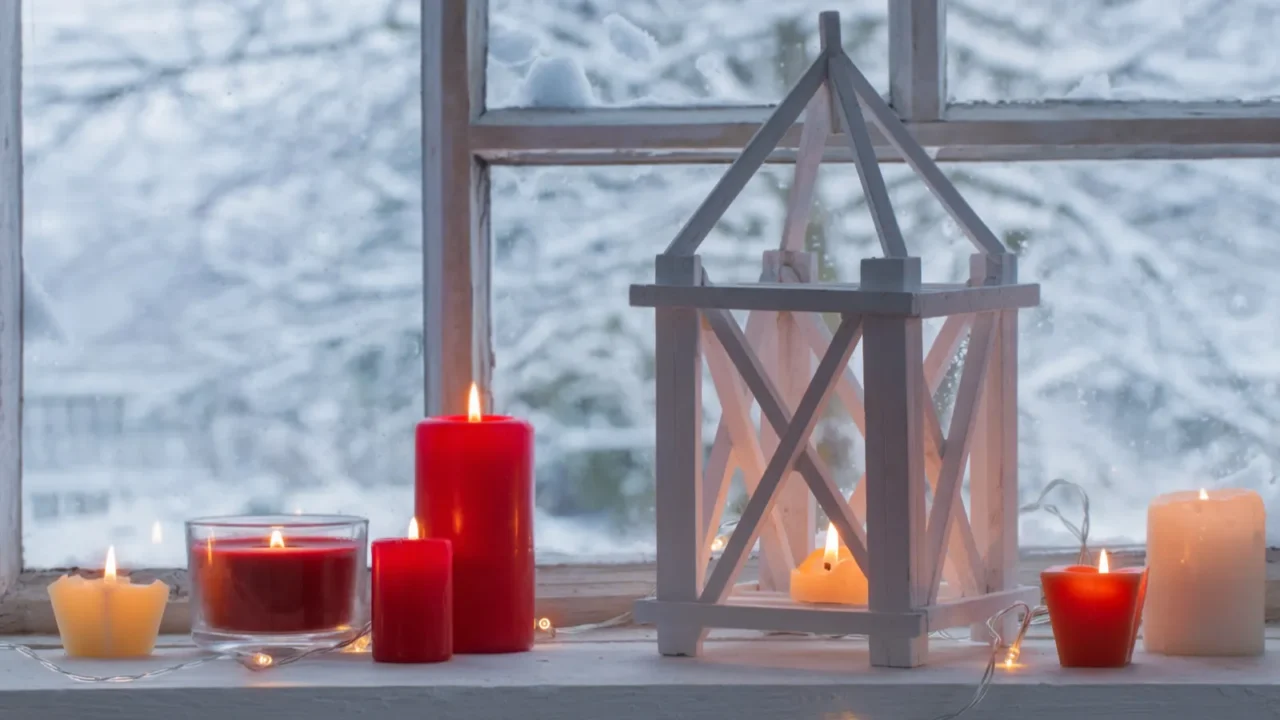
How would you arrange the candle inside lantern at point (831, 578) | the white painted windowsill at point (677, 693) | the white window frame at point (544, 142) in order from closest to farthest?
the white painted windowsill at point (677, 693)
the candle inside lantern at point (831, 578)
the white window frame at point (544, 142)

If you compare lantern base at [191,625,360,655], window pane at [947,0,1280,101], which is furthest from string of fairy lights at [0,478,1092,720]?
window pane at [947,0,1280,101]

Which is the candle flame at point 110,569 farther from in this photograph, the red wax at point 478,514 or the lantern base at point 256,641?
the red wax at point 478,514

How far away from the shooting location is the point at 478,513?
3.95 ft

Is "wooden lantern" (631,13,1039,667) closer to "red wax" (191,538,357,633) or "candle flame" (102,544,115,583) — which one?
"red wax" (191,538,357,633)

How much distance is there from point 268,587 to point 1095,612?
24.3 inches

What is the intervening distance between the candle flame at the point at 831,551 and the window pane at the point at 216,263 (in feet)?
1.34

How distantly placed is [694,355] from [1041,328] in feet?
1.23

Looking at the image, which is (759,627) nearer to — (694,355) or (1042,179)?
(694,355)

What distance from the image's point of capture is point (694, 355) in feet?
3.79

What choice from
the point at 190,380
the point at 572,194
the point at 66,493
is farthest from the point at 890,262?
the point at 66,493

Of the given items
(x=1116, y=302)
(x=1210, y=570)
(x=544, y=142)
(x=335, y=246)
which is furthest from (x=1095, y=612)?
(x=335, y=246)

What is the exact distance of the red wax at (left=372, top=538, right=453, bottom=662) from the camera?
3.79 feet

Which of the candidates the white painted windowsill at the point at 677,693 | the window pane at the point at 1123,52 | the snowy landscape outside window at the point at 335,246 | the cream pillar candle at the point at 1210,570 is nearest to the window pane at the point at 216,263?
the snowy landscape outside window at the point at 335,246

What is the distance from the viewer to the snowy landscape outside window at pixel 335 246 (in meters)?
1.37
